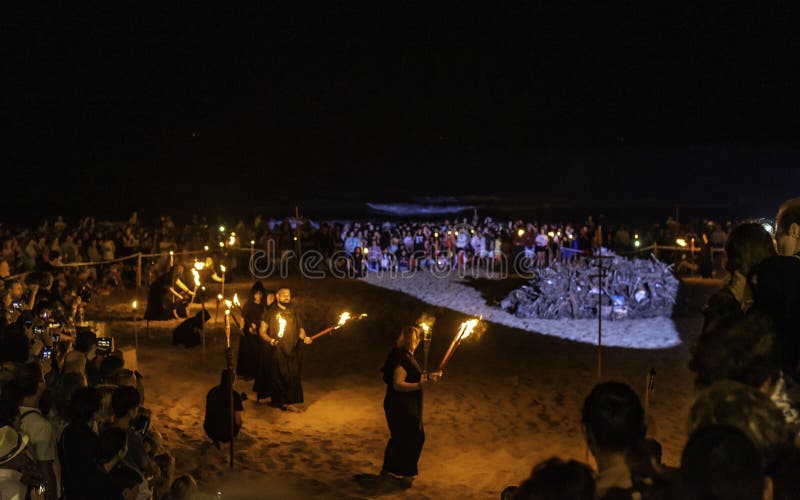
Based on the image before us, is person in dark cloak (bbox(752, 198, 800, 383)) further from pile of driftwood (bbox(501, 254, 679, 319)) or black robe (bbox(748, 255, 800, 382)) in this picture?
pile of driftwood (bbox(501, 254, 679, 319))

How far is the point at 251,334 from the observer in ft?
40.8

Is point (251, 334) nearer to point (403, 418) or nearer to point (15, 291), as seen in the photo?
point (15, 291)

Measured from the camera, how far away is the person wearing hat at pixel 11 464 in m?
4.50

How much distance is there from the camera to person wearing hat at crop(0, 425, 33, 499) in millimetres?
4496

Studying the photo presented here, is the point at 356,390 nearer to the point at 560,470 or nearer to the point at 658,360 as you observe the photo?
the point at 658,360

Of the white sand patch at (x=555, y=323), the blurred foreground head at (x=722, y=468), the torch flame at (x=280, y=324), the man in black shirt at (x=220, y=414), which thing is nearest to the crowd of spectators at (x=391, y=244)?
the white sand patch at (x=555, y=323)

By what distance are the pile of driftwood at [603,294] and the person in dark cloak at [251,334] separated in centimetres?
793

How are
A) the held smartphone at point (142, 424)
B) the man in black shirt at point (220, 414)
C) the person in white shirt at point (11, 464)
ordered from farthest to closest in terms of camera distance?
the man in black shirt at point (220, 414) → the held smartphone at point (142, 424) → the person in white shirt at point (11, 464)

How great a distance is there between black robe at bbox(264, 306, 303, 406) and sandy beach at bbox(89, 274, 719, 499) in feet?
0.99

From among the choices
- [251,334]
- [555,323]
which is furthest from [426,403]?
[555,323]

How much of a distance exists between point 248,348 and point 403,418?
16.9 ft

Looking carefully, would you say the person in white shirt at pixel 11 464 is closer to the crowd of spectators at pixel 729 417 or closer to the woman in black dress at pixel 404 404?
the crowd of spectators at pixel 729 417

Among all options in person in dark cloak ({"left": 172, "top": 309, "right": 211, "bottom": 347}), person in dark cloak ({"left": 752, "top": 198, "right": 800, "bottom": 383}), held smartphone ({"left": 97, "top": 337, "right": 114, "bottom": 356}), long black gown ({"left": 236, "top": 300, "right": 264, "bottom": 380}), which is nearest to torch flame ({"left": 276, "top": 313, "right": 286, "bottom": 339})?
long black gown ({"left": 236, "top": 300, "right": 264, "bottom": 380})

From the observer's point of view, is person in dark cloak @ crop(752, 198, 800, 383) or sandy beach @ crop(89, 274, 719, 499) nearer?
person in dark cloak @ crop(752, 198, 800, 383)
